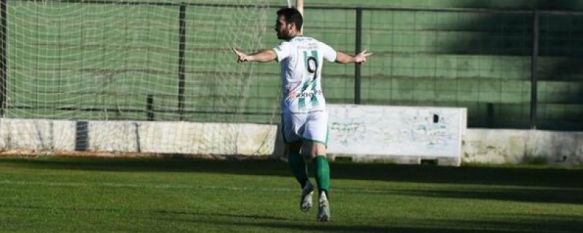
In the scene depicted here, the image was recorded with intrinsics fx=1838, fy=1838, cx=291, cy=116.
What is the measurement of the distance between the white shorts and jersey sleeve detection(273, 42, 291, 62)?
1.68ft

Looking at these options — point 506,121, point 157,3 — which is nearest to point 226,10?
point 157,3

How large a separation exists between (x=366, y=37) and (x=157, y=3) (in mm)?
3683

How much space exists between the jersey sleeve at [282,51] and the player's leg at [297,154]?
514mm

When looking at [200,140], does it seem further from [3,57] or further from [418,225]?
[418,225]

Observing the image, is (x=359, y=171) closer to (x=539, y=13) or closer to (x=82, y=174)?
(x=82, y=174)

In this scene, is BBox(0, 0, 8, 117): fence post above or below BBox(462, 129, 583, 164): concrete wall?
above

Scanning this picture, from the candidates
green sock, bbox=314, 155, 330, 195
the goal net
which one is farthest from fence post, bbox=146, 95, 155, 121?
green sock, bbox=314, 155, 330, 195

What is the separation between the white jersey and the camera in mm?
16047

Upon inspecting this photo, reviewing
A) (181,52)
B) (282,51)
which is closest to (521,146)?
(181,52)

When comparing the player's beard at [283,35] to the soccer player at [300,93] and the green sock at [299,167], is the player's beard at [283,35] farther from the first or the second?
the green sock at [299,167]

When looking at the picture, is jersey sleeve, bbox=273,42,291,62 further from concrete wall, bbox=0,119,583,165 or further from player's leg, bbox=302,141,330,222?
concrete wall, bbox=0,119,583,165

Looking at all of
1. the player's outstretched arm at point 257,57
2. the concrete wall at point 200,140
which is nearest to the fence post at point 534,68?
the concrete wall at point 200,140

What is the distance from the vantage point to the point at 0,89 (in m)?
30.9

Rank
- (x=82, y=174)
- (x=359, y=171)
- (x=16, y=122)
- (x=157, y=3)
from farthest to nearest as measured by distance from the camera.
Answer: (x=157, y=3) → (x=16, y=122) → (x=359, y=171) → (x=82, y=174)
